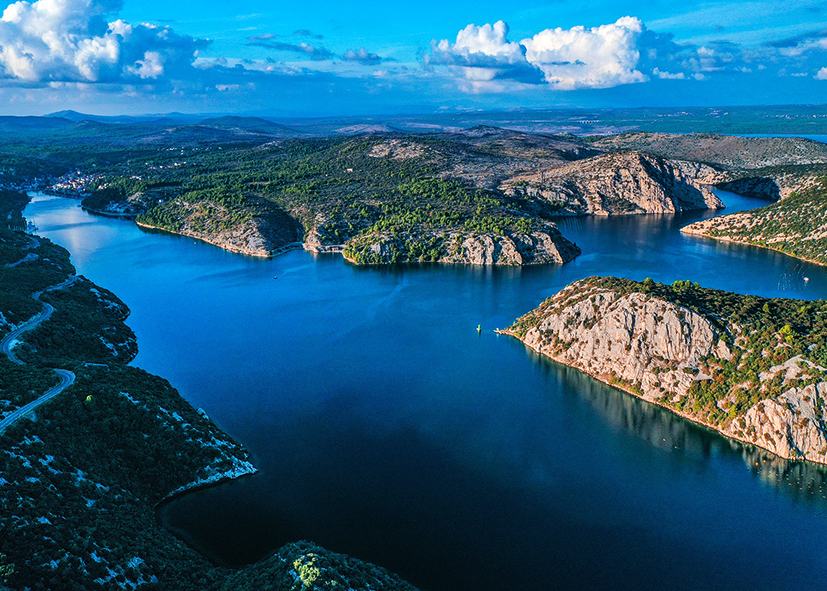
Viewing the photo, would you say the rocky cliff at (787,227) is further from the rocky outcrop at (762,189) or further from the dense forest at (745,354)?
the dense forest at (745,354)

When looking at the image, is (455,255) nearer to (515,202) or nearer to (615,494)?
(515,202)

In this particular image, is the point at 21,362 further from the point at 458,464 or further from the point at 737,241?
the point at 737,241

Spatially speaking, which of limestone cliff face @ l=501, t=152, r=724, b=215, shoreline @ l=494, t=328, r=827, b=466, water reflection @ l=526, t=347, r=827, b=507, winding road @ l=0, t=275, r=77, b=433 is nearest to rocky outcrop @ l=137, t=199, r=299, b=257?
winding road @ l=0, t=275, r=77, b=433

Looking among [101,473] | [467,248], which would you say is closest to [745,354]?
[101,473]

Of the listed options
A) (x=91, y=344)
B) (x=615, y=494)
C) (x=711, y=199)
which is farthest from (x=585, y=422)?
(x=711, y=199)

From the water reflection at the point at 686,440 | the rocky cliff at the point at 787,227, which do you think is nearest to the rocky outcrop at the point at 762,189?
the rocky cliff at the point at 787,227

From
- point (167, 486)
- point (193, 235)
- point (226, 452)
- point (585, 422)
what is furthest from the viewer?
point (193, 235)

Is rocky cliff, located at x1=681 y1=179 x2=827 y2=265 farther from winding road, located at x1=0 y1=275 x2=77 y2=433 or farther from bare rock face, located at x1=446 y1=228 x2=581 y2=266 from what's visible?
winding road, located at x1=0 y1=275 x2=77 y2=433
